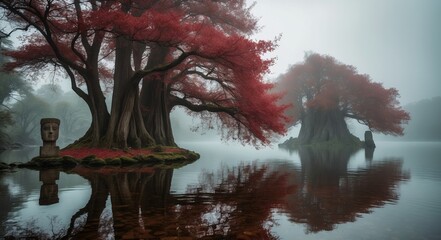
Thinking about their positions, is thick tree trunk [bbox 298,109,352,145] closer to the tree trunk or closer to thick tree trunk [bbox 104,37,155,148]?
the tree trunk

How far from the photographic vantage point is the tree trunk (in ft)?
73.3

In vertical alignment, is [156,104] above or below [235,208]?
above

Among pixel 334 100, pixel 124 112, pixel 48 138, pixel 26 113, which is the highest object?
pixel 334 100

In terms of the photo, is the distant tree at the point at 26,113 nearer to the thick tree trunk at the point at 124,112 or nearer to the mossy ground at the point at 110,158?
the thick tree trunk at the point at 124,112

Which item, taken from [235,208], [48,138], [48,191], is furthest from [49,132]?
[235,208]

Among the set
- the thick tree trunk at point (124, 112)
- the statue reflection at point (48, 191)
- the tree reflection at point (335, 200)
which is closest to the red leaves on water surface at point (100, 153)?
the thick tree trunk at point (124, 112)

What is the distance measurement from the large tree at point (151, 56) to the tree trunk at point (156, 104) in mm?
78

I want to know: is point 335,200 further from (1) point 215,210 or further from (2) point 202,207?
(2) point 202,207

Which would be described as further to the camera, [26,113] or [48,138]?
[26,113]

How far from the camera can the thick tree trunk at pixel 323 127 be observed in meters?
46.9

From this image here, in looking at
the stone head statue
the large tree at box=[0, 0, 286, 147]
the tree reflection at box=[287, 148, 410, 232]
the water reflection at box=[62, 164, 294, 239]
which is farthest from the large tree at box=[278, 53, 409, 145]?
the water reflection at box=[62, 164, 294, 239]

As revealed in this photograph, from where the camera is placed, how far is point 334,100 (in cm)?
4684

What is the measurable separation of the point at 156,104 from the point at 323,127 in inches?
1342

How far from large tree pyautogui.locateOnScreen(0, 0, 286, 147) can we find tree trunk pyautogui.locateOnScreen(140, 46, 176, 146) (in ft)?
0.26
